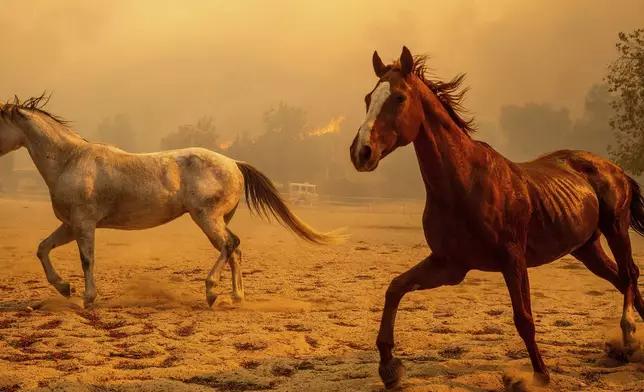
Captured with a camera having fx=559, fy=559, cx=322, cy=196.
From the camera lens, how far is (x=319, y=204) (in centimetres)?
3781

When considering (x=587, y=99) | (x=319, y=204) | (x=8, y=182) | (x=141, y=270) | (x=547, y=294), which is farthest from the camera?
(x=8, y=182)

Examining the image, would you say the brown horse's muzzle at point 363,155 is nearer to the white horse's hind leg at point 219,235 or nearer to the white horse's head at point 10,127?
the white horse's hind leg at point 219,235

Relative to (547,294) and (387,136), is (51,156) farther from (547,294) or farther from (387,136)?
(547,294)

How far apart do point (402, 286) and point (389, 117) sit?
101cm

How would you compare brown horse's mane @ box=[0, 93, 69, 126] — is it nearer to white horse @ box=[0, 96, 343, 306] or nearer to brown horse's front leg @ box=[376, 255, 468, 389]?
white horse @ box=[0, 96, 343, 306]

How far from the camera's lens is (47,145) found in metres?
5.73

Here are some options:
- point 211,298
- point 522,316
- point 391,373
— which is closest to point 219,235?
point 211,298

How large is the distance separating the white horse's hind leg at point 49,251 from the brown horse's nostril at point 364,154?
4.28 meters

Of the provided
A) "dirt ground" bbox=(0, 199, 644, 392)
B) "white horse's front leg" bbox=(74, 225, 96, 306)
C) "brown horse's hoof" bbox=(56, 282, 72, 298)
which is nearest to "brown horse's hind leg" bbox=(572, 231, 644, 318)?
"dirt ground" bbox=(0, 199, 644, 392)

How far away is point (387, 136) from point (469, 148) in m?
0.60

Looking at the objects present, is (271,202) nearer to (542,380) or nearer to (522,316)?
(522,316)

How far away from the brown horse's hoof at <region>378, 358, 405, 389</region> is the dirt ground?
9 centimetres

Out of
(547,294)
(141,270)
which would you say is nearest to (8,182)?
(141,270)

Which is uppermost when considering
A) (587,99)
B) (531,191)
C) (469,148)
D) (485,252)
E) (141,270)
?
(587,99)
